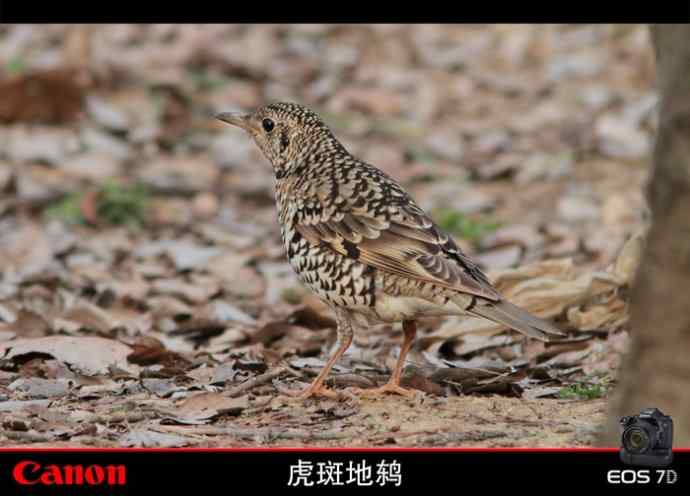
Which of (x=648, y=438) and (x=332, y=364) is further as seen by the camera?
(x=332, y=364)

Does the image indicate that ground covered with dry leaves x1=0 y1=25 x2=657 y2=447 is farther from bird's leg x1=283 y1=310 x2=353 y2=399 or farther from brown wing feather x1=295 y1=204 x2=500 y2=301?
brown wing feather x1=295 y1=204 x2=500 y2=301

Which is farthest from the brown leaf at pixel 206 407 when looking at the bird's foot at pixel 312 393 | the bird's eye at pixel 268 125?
the bird's eye at pixel 268 125

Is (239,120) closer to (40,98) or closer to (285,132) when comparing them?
(285,132)

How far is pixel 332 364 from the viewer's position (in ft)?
19.0

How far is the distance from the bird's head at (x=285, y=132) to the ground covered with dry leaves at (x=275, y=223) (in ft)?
3.66

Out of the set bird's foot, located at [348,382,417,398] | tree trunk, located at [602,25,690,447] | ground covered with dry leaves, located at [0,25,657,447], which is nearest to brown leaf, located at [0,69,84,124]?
ground covered with dry leaves, located at [0,25,657,447]

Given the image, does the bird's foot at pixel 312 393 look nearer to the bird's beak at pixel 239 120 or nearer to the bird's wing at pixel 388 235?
the bird's wing at pixel 388 235

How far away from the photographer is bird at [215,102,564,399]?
5.52m

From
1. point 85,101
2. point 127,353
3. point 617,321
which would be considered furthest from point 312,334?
point 85,101

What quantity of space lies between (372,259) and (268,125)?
4.37ft

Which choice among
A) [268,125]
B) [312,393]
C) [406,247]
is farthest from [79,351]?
[406,247]

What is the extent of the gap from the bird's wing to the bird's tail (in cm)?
6

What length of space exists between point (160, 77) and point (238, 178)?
2.31 meters

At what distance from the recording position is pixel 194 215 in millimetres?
10945
